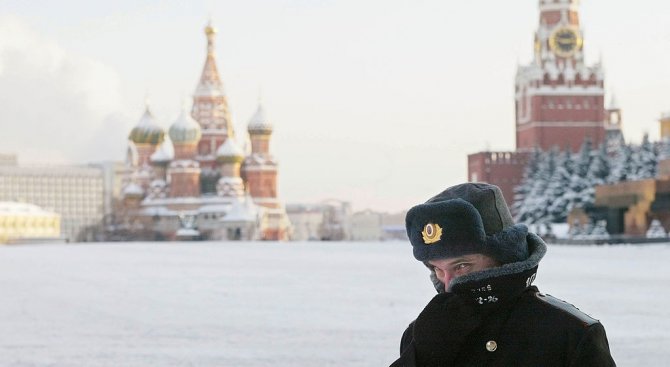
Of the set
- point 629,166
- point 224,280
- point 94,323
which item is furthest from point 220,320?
point 629,166

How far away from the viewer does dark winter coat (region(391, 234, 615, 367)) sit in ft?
8.22

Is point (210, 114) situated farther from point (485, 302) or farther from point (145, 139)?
point (485, 302)

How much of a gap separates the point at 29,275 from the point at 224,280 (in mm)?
3703

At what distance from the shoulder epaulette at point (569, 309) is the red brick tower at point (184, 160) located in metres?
82.4

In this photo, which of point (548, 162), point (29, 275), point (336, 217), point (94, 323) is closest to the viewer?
point (94, 323)

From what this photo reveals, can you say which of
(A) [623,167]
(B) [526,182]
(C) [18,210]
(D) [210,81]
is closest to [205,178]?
(D) [210,81]

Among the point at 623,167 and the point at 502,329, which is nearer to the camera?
Result: the point at 502,329

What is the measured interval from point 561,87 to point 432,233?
86311mm

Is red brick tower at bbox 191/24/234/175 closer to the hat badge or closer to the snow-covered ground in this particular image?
the snow-covered ground

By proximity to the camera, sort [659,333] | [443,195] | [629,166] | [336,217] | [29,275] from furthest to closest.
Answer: [336,217] → [629,166] → [29,275] → [659,333] → [443,195]

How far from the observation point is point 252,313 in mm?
12266

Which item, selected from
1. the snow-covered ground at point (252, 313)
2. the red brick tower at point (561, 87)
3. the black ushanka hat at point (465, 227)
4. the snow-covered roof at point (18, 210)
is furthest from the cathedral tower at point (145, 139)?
the black ushanka hat at point (465, 227)

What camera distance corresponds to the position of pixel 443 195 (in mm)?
2656

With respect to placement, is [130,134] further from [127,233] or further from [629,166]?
[629,166]
